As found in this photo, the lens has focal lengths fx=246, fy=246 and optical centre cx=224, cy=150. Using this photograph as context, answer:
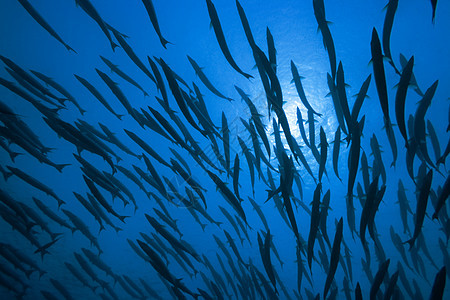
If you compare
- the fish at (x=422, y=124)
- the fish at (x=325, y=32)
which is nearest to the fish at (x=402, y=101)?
the fish at (x=325, y=32)

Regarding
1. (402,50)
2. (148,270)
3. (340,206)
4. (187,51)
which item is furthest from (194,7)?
(148,270)

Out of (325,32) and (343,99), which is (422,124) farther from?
(325,32)

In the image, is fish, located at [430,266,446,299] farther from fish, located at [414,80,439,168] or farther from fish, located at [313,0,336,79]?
fish, located at [313,0,336,79]

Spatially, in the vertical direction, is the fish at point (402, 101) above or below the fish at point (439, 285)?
above

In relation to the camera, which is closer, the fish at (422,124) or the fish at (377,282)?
the fish at (377,282)

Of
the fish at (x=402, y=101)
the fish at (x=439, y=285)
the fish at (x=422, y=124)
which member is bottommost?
the fish at (x=439, y=285)

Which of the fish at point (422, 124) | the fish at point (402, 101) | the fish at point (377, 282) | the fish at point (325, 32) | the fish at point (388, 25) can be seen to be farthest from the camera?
the fish at point (422, 124)

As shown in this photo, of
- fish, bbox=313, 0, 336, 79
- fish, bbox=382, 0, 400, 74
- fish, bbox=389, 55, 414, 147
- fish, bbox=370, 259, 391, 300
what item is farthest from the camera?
fish, bbox=313, 0, 336, 79

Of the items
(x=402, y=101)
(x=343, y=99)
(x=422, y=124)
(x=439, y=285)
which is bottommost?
(x=439, y=285)

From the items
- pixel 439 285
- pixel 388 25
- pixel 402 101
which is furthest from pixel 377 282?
pixel 388 25

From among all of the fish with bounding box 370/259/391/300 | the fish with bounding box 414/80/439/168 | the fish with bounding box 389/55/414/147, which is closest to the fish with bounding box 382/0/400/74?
the fish with bounding box 389/55/414/147

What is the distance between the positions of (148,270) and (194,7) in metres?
17.0

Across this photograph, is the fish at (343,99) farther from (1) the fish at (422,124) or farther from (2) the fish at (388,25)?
(1) the fish at (422,124)

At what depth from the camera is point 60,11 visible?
7184 mm
